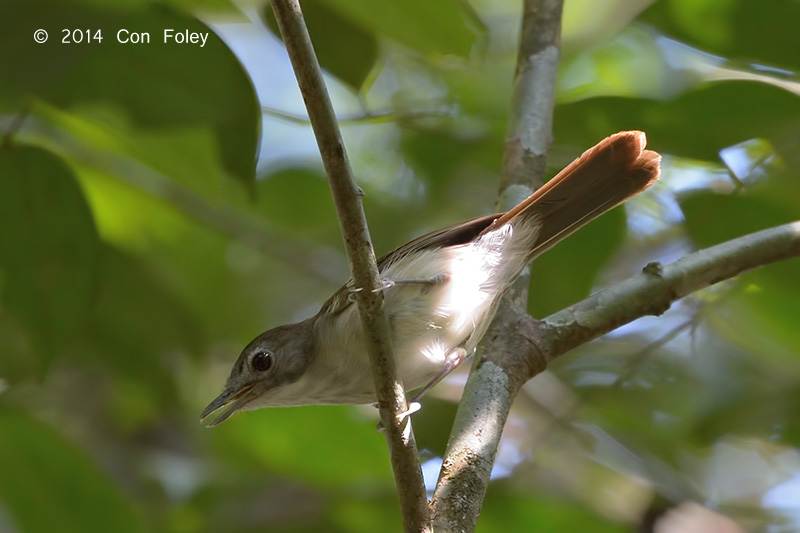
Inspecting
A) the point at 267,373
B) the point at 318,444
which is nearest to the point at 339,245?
the point at 318,444

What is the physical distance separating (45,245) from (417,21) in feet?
5.01

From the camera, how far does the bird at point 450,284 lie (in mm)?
2752

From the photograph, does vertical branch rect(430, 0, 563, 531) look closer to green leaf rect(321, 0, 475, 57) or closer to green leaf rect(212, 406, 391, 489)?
green leaf rect(321, 0, 475, 57)

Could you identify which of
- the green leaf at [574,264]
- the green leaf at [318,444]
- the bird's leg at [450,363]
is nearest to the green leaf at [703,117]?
the green leaf at [574,264]

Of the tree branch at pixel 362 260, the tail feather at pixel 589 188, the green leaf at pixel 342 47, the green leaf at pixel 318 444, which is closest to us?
the tree branch at pixel 362 260

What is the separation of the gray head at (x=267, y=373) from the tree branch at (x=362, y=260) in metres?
1.16

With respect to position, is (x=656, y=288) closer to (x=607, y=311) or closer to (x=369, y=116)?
(x=607, y=311)

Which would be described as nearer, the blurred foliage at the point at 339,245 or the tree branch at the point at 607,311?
the tree branch at the point at 607,311

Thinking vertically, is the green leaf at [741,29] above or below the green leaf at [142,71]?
above

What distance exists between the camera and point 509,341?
101 inches

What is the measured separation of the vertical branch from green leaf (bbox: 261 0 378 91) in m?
0.56

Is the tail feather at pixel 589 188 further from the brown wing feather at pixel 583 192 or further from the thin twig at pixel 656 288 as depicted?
the thin twig at pixel 656 288

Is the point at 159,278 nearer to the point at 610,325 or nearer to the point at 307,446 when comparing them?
the point at 307,446

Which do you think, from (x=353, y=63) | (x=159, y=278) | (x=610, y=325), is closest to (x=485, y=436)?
(x=610, y=325)
